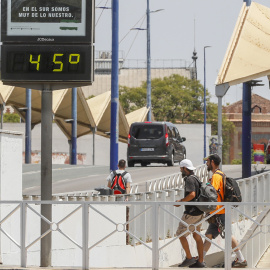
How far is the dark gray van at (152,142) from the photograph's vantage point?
143ft

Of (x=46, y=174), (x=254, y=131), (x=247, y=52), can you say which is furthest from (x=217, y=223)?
(x=254, y=131)

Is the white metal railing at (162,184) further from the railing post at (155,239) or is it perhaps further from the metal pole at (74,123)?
the metal pole at (74,123)

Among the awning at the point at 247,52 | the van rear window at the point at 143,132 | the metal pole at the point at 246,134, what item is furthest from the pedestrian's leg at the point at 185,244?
the van rear window at the point at 143,132

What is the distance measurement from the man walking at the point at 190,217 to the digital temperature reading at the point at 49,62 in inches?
81.8

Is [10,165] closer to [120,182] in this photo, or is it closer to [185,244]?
[185,244]

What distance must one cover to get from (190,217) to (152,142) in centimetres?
3072

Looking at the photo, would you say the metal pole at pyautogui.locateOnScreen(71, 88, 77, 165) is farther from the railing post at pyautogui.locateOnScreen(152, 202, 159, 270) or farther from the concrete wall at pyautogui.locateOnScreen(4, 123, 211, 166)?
the railing post at pyautogui.locateOnScreen(152, 202, 159, 270)

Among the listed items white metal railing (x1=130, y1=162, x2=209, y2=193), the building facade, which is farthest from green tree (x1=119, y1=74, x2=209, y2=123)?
white metal railing (x1=130, y1=162, x2=209, y2=193)

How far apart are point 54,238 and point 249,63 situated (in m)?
10.8

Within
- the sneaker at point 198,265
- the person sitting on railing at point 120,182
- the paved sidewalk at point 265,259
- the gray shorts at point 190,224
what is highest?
the person sitting on railing at point 120,182

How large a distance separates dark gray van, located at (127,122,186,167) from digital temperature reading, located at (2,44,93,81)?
30.8 metres

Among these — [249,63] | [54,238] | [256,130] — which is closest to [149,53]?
[249,63]

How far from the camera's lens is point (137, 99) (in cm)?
11181

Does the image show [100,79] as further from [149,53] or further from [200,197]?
[200,197]
